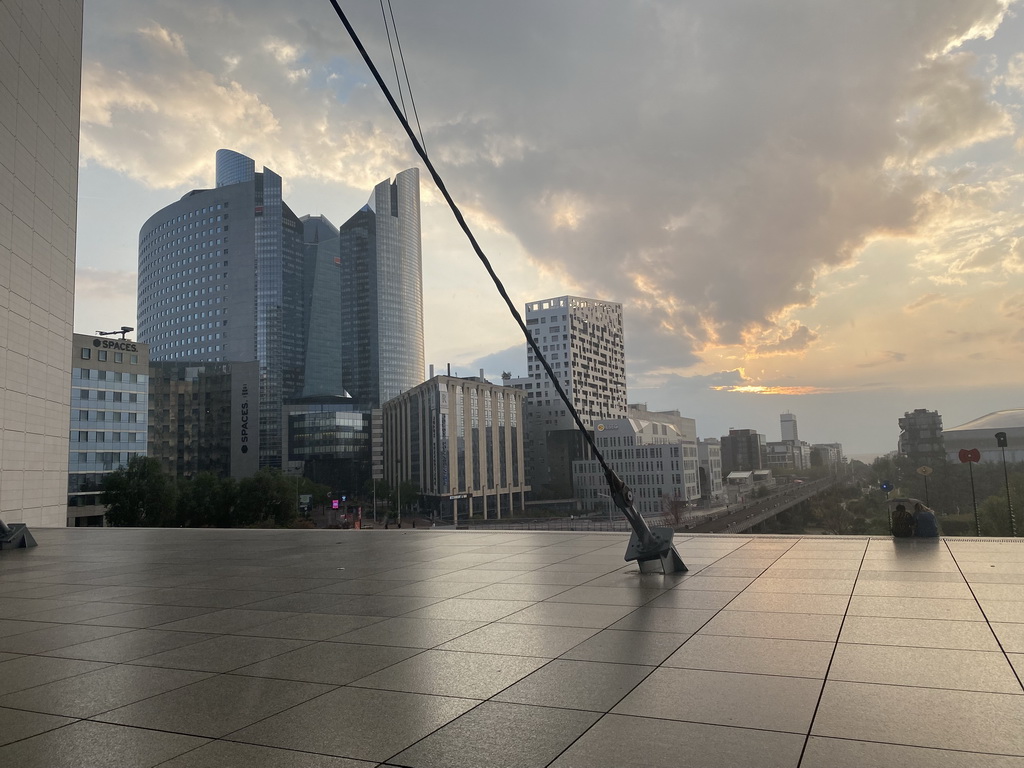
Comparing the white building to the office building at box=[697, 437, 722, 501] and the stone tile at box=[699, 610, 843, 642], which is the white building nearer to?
the office building at box=[697, 437, 722, 501]

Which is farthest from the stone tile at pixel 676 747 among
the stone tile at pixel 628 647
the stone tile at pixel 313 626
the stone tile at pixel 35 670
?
the stone tile at pixel 35 670

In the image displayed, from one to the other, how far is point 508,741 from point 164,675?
11.4ft

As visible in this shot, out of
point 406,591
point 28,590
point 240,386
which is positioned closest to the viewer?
point 406,591

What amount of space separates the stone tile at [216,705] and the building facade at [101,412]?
10808cm

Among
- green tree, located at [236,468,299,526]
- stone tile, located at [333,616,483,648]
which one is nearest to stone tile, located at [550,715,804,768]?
stone tile, located at [333,616,483,648]

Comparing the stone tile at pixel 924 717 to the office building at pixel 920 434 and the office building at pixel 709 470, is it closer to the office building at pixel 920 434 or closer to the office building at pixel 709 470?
the office building at pixel 920 434

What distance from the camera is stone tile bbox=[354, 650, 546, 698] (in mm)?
5324

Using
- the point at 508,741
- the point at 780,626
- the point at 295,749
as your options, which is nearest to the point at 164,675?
the point at 295,749

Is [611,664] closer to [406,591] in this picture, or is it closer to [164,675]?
[164,675]

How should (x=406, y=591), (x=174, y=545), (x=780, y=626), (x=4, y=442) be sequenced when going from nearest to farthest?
(x=780, y=626)
(x=406, y=591)
(x=174, y=545)
(x=4, y=442)

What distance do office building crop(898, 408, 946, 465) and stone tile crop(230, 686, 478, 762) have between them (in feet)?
499

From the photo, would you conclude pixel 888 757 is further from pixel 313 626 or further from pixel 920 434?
pixel 920 434

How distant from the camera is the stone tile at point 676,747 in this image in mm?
3801

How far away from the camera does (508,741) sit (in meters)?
4.20
